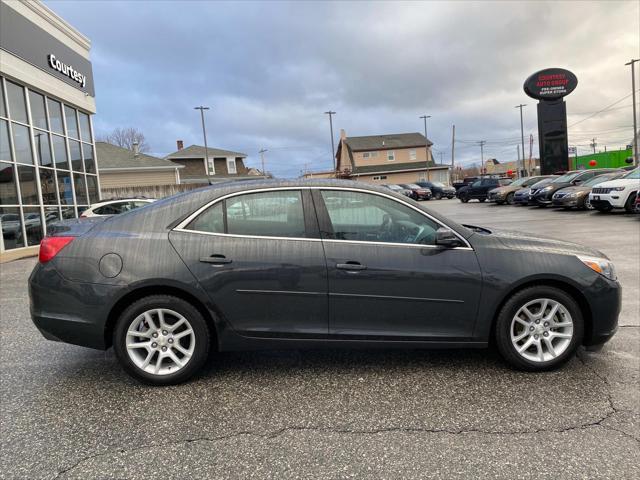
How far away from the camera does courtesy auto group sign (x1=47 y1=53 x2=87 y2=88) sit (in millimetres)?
13492

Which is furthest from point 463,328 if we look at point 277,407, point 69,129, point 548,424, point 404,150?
point 404,150

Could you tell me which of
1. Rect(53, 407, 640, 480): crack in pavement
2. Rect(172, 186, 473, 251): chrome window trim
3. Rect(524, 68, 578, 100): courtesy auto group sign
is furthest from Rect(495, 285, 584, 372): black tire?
Rect(524, 68, 578, 100): courtesy auto group sign

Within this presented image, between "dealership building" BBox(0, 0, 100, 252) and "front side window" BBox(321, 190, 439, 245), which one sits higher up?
"dealership building" BBox(0, 0, 100, 252)

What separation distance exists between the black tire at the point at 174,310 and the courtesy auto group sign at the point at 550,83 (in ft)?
94.8

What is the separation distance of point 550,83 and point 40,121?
26.8 meters

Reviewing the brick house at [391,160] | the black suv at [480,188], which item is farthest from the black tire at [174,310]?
the brick house at [391,160]

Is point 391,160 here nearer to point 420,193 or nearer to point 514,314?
point 420,193

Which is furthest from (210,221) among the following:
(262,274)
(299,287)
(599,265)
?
(599,265)

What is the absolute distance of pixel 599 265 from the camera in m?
3.51

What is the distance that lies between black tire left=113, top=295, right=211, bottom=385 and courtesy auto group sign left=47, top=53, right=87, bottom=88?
1343 cm

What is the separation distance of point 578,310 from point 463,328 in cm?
92

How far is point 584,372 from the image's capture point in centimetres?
351

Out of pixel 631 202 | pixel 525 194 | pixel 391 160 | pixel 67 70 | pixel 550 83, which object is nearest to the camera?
pixel 67 70

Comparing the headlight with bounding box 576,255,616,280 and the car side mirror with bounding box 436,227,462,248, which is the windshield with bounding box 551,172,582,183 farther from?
the car side mirror with bounding box 436,227,462,248
